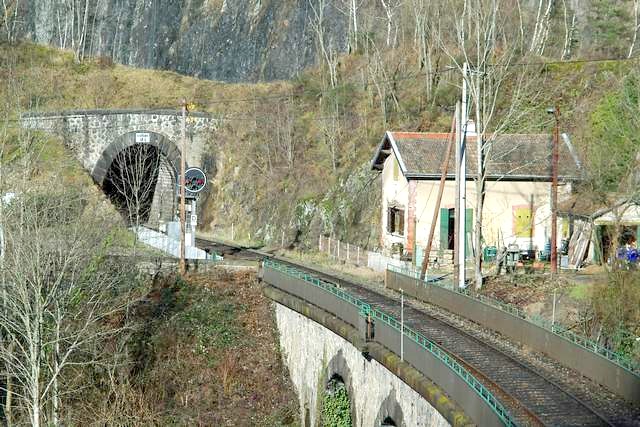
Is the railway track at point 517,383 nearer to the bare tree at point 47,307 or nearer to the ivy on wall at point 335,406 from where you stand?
the ivy on wall at point 335,406

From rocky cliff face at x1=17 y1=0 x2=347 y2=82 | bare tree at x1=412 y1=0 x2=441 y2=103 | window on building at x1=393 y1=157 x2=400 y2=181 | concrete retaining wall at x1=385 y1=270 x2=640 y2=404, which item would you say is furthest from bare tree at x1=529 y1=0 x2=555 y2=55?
concrete retaining wall at x1=385 y1=270 x2=640 y2=404

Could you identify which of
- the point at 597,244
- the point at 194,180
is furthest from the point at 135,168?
the point at 597,244

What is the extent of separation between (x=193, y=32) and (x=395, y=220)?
125 ft

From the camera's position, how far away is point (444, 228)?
3544 cm

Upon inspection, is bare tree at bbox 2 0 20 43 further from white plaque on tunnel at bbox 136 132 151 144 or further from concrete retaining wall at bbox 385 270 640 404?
concrete retaining wall at bbox 385 270 640 404

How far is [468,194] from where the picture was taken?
35.3 m

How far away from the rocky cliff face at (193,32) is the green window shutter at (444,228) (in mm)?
29287

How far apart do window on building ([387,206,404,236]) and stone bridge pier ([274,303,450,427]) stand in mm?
8369

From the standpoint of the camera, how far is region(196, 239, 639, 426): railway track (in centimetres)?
1494

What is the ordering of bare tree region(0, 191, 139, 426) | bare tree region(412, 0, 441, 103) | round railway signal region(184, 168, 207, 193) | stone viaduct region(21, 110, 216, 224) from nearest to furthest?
bare tree region(0, 191, 139, 426), round railway signal region(184, 168, 207, 193), bare tree region(412, 0, 441, 103), stone viaduct region(21, 110, 216, 224)

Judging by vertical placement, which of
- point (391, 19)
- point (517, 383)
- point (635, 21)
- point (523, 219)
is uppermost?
point (391, 19)

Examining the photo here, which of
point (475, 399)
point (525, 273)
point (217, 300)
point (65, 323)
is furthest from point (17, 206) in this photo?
point (475, 399)

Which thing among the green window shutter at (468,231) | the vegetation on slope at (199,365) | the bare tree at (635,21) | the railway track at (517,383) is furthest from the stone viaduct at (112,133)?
the railway track at (517,383)

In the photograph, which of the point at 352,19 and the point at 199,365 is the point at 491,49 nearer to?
the point at 199,365
